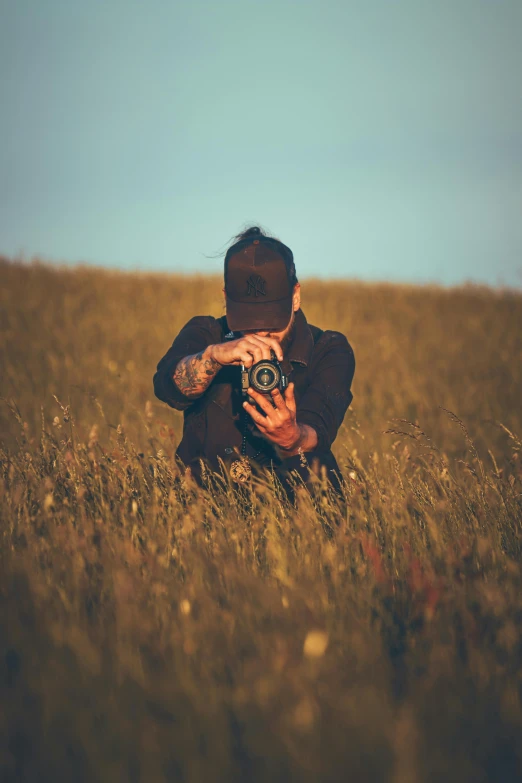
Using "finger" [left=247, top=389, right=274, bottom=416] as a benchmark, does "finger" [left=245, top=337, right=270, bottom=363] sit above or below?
above

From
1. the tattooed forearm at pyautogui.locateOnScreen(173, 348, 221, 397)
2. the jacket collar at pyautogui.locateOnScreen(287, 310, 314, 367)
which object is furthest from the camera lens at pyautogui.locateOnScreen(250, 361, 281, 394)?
the jacket collar at pyautogui.locateOnScreen(287, 310, 314, 367)

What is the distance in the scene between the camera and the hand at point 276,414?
3.46 metres

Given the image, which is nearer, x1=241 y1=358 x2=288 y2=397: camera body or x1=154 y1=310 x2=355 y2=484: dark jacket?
x1=241 y1=358 x2=288 y2=397: camera body

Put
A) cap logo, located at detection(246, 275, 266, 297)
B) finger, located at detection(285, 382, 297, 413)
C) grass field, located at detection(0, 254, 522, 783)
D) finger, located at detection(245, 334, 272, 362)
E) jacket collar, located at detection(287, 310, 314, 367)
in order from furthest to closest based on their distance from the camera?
jacket collar, located at detection(287, 310, 314, 367), cap logo, located at detection(246, 275, 266, 297), finger, located at detection(245, 334, 272, 362), finger, located at detection(285, 382, 297, 413), grass field, located at detection(0, 254, 522, 783)

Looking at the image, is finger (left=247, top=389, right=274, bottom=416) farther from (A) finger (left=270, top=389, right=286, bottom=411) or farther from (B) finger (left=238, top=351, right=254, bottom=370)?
(B) finger (left=238, top=351, right=254, bottom=370)

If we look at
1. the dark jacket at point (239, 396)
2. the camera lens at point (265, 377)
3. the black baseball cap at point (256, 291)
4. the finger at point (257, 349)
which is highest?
the black baseball cap at point (256, 291)

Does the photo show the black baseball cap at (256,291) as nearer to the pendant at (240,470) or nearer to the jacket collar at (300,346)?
the jacket collar at (300,346)

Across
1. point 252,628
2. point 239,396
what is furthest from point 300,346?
point 252,628

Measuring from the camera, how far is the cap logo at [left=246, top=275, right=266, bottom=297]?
392 centimetres

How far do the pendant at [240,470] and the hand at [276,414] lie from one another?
25 cm

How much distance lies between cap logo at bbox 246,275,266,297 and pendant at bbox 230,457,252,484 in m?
0.89

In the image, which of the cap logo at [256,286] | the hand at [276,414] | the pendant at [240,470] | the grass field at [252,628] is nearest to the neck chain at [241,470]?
the pendant at [240,470]

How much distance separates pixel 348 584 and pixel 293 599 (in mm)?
268

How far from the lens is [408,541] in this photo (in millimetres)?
3092
